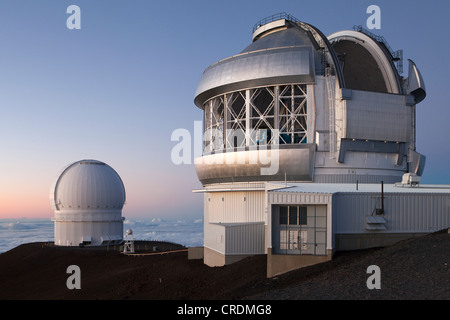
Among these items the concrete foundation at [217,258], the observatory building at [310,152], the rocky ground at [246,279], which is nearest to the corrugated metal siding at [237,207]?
the observatory building at [310,152]

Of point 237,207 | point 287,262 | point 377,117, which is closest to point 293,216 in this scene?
point 287,262

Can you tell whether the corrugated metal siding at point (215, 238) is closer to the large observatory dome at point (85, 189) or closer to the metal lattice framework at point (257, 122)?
the metal lattice framework at point (257, 122)

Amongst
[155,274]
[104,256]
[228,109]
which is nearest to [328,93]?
[228,109]

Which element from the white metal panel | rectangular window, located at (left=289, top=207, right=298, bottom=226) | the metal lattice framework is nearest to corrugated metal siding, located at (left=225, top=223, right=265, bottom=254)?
rectangular window, located at (left=289, top=207, right=298, bottom=226)

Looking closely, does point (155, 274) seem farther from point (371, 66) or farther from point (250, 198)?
point (371, 66)

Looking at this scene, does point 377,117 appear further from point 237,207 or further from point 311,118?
point 237,207
